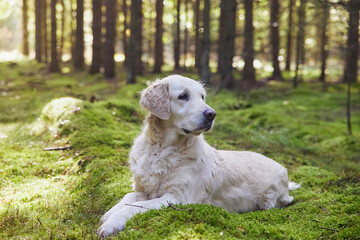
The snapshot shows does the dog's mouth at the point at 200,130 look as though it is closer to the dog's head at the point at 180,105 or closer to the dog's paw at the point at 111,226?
the dog's head at the point at 180,105

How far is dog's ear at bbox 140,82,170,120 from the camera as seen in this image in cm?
455

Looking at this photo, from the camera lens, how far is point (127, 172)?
6.34 meters

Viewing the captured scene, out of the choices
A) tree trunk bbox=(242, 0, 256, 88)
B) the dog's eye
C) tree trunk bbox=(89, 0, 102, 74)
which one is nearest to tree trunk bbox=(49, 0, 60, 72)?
tree trunk bbox=(89, 0, 102, 74)

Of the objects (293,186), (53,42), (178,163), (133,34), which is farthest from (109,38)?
(178,163)

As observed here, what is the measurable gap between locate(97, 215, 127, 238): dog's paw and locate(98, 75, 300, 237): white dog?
1cm

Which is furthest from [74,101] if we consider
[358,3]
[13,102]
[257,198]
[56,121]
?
[358,3]

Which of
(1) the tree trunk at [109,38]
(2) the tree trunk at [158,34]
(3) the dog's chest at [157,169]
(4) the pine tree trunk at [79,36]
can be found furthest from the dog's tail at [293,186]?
(4) the pine tree trunk at [79,36]

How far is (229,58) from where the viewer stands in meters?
18.3

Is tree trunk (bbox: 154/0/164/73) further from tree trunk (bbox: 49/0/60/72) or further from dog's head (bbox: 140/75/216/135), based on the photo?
dog's head (bbox: 140/75/216/135)

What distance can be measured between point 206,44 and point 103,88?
6.39 m

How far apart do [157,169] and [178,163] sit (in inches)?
11.3

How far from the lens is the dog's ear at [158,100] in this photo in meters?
4.55

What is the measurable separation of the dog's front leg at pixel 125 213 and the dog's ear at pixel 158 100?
1078 mm

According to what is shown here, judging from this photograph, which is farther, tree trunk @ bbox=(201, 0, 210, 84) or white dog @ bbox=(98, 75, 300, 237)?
tree trunk @ bbox=(201, 0, 210, 84)
